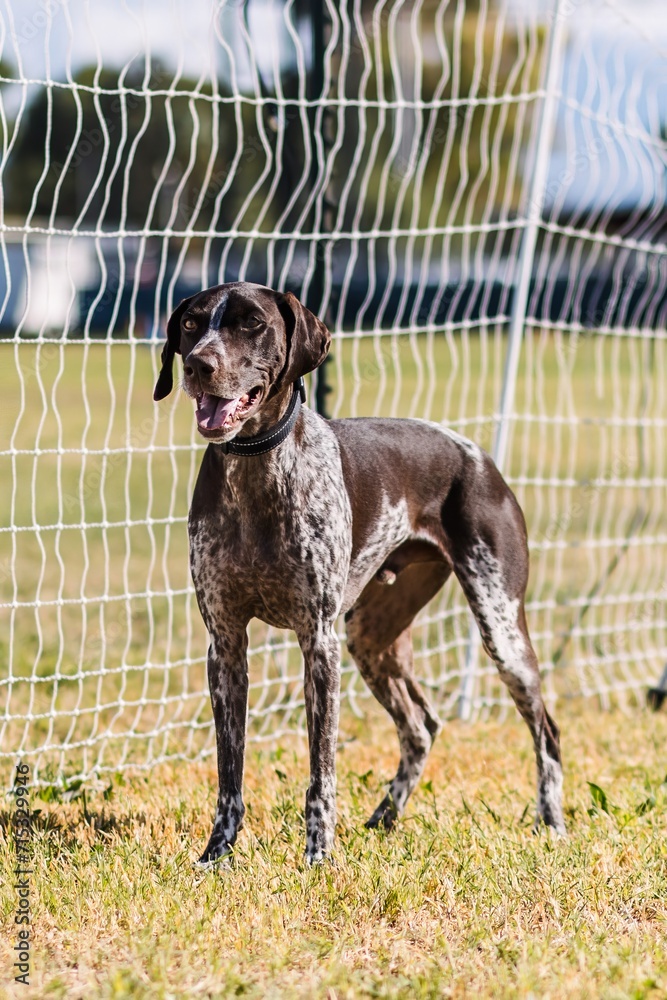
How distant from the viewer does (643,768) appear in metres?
4.86

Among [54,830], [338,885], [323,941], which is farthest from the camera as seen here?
[54,830]

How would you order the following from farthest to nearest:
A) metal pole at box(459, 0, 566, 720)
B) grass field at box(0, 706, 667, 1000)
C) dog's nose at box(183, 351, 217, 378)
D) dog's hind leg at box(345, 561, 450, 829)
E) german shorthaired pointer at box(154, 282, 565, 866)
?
metal pole at box(459, 0, 566, 720)
dog's hind leg at box(345, 561, 450, 829)
german shorthaired pointer at box(154, 282, 565, 866)
dog's nose at box(183, 351, 217, 378)
grass field at box(0, 706, 667, 1000)

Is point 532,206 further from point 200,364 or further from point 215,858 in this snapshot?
point 215,858

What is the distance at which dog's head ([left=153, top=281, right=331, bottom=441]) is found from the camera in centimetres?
322

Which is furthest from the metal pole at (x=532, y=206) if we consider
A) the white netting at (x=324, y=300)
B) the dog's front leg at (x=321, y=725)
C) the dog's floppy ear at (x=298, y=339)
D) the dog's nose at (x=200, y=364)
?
the dog's nose at (x=200, y=364)

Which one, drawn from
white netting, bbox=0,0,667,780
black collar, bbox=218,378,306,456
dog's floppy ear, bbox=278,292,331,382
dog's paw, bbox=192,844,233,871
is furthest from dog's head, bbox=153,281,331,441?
dog's paw, bbox=192,844,233,871

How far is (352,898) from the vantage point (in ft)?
10.9

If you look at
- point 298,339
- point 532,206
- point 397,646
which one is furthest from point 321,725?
point 532,206

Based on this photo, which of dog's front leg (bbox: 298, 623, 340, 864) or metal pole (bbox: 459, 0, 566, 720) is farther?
metal pole (bbox: 459, 0, 566, 720)

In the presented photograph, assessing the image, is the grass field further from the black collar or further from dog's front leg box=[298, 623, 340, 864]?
the black collar

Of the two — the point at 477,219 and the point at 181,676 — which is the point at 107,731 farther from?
the point at 477,219

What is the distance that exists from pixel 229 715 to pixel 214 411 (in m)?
0.96

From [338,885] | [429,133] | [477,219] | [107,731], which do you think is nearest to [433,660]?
[107,731]

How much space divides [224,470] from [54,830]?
1.31m
